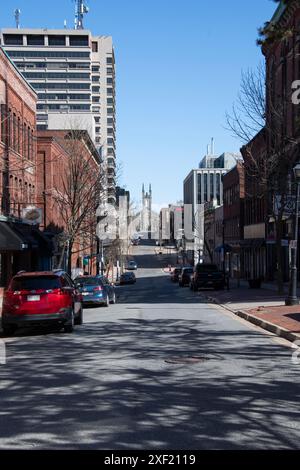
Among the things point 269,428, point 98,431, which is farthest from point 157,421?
point 269,428

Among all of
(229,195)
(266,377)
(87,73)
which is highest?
(87,73)

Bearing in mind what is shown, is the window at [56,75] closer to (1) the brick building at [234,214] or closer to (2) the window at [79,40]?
(2) the window at [79,40]

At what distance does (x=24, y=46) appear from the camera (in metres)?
135

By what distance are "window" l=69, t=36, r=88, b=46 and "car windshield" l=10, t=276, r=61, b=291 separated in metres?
126

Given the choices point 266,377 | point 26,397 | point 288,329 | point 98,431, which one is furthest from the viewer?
point 288,329

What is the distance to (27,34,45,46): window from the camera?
136 m

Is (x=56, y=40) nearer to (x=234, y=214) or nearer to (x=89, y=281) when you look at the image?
(x=234, y=214)

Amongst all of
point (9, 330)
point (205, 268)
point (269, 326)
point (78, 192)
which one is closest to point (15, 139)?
point (78, 192)

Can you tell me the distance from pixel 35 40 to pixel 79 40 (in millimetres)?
9062

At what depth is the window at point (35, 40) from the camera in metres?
136

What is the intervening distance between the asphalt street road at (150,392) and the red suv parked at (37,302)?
511 millimetres

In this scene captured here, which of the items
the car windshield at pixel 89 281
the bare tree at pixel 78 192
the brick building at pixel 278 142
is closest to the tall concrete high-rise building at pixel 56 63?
the brick building at pixel 278 142

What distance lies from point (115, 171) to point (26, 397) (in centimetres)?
4375

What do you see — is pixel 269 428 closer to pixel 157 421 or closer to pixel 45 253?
pixel 157 421
